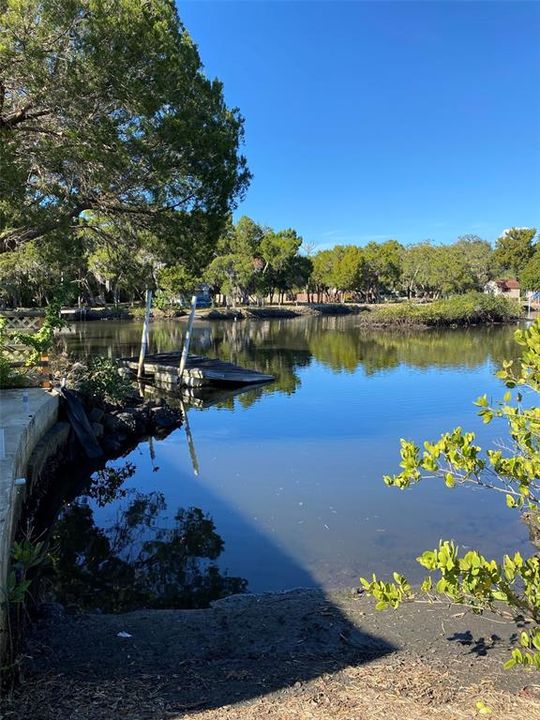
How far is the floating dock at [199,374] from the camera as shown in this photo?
2092cm

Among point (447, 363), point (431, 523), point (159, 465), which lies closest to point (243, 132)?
point (159, 465)

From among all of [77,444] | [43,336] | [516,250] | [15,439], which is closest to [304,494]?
[15,439]

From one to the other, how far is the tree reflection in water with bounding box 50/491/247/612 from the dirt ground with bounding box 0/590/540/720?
0.55 metres

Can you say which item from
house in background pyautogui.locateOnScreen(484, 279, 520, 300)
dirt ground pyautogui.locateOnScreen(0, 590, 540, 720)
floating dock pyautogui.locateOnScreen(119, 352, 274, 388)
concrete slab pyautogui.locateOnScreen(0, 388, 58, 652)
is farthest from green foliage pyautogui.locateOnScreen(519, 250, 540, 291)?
dirt ground pyautogui.locateOnScreen(0, 590, 540, 720)

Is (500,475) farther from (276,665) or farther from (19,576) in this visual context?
(19,576)

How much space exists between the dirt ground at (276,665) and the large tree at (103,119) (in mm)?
8567

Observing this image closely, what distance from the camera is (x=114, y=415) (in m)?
13.8

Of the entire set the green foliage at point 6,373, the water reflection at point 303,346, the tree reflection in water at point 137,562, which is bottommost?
the tree reflection in water at point 137,562

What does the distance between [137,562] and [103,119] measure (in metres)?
8.13

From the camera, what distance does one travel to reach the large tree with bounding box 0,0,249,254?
977 centimetres

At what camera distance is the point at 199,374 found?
68.8ft

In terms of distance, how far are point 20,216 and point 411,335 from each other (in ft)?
119

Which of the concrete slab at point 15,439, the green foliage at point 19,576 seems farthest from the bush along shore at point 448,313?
the green foliage at point 19,576

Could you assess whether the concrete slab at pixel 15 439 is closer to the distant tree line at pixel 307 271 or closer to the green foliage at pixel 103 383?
the green foliage at pixel 103 383
